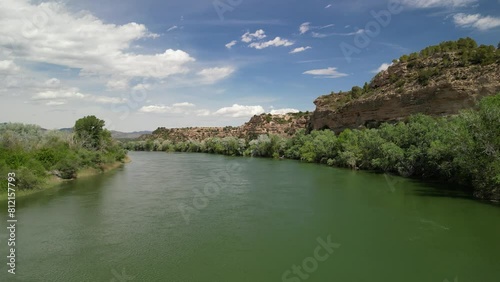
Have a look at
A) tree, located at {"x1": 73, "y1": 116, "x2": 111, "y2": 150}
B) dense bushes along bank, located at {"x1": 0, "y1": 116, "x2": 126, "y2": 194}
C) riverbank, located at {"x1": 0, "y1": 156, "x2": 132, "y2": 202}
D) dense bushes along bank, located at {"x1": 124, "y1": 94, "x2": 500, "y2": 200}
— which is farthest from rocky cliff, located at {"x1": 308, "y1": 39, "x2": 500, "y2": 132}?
tree, located at {"x1": 73, "y1": 116, "x2": 111, "y2": 150}

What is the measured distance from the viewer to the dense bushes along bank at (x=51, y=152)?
2366 cm

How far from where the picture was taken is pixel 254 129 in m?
106

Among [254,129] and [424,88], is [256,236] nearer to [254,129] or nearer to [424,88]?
[424,88]

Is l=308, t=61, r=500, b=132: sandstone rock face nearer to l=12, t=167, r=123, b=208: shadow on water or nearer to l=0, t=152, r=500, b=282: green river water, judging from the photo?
l=0, t=152, r=500, b=282: green river water

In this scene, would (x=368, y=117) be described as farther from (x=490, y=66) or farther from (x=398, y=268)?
(x=398, y=268)

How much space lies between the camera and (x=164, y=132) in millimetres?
143500

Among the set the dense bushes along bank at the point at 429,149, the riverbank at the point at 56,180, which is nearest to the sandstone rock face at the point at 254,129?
the dense bushes along bank at the point at 429,149

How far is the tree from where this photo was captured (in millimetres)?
44094

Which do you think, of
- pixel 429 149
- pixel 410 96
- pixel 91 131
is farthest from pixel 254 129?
pixel 429 149

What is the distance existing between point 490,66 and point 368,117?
18.5 meters

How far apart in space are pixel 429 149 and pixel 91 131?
41.3m

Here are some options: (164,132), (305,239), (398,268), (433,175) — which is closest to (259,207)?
(305,239)

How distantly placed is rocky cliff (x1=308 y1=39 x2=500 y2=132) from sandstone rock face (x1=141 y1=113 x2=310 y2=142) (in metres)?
25.8

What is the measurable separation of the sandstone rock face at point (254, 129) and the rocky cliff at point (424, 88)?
2584 centimetres
